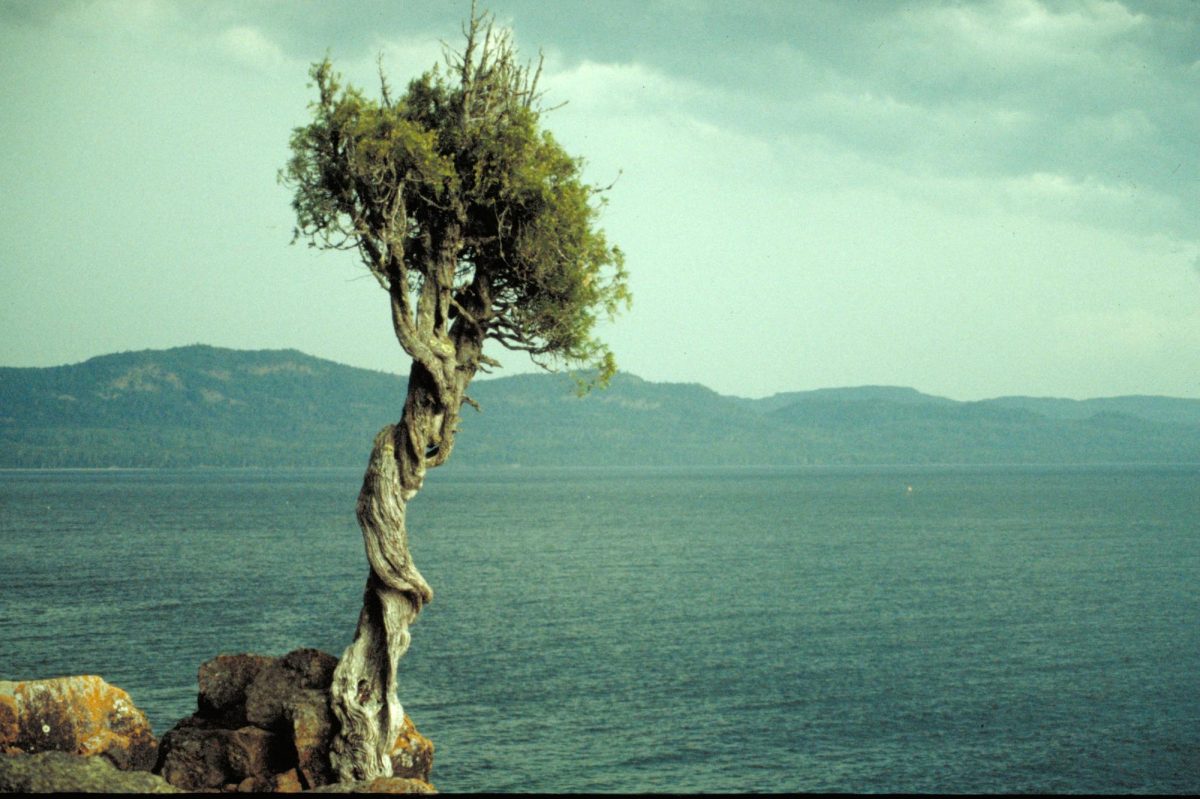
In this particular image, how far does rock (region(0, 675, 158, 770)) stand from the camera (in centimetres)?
2223

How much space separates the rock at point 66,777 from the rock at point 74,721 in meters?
8.08

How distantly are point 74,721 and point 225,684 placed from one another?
12.1ft

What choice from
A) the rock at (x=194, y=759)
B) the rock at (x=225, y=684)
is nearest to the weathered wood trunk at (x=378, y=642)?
the rock at (x=194, y=759)

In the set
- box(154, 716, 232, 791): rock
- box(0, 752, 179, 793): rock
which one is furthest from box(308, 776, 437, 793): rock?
box(154, 716, 232, 791): rock

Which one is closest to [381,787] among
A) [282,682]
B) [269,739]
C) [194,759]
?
[269,739]

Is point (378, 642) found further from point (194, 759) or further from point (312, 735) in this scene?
point (194, 759)

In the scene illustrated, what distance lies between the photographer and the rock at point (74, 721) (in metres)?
22.2

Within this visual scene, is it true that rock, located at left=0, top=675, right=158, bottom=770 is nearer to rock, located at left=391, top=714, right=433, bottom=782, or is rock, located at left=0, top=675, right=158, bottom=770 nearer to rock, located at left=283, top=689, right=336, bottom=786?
rock, located at left=283, top=689, right=336, bottom=786

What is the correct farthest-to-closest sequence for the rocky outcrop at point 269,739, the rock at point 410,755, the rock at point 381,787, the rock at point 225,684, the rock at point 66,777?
1. the rock at point 225,684
2. the rock at point 410,755
3. the rocky outcrop at point 269,739
4. the rock at point 381,787
5. the rock at point 66,777

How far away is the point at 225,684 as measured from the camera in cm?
2567

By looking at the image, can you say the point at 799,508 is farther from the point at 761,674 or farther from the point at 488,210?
the point at 488,210

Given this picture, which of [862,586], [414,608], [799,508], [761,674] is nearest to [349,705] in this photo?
[414,608]

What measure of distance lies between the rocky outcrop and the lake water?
9517mm

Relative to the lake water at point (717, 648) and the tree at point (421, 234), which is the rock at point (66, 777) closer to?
the tree at point (421, 234)
